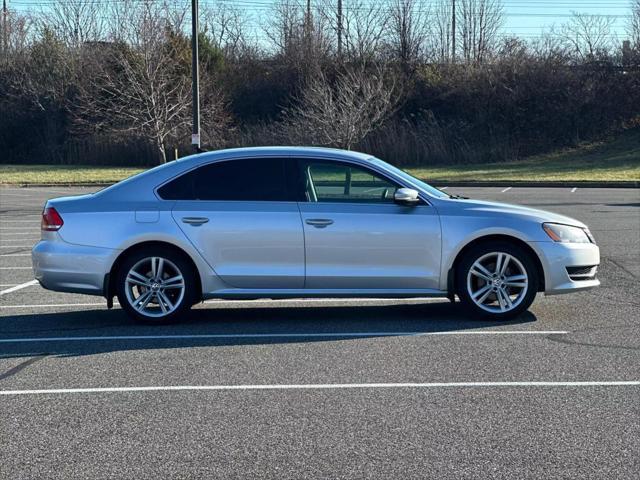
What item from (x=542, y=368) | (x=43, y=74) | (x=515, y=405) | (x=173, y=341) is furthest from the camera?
(x=43, y=74)

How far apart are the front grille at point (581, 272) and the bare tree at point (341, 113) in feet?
97.5

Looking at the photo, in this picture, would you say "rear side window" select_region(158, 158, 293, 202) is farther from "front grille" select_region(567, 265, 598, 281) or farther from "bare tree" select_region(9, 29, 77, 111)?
"bare tree" select_region(9, 29, 77, 111)

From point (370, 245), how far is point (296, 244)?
2.22 ft

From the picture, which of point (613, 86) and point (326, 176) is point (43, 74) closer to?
point (613, 86)

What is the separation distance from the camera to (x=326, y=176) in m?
8.86

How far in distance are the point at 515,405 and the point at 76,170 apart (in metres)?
39.5

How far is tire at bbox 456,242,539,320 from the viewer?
8617 mm

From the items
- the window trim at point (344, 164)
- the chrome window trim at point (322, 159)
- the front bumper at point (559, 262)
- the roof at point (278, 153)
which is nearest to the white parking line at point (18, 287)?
the chrome window trim at point (322, 159)

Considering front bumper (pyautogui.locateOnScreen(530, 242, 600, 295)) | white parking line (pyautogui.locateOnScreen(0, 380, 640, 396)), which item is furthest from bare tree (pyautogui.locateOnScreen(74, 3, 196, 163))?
white parking line (pyautogui.locateOnScreen(0, 380, 640, 396))

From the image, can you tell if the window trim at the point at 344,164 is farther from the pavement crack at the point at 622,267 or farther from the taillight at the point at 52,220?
the pavement crack at the point at 622,267

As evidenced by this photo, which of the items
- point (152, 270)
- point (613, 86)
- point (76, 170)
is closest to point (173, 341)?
point (152, 270)

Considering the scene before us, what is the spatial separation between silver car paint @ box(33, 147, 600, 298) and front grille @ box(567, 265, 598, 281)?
0.07m

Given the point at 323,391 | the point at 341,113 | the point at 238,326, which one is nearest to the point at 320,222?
the point at 238,326

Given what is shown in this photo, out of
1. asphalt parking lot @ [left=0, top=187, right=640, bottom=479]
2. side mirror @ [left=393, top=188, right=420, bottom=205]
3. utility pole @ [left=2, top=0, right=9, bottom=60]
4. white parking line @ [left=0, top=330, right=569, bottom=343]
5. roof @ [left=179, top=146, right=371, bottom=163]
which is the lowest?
asphalt parking lot @ [left=0, top=187, right=640, bottom=479]
